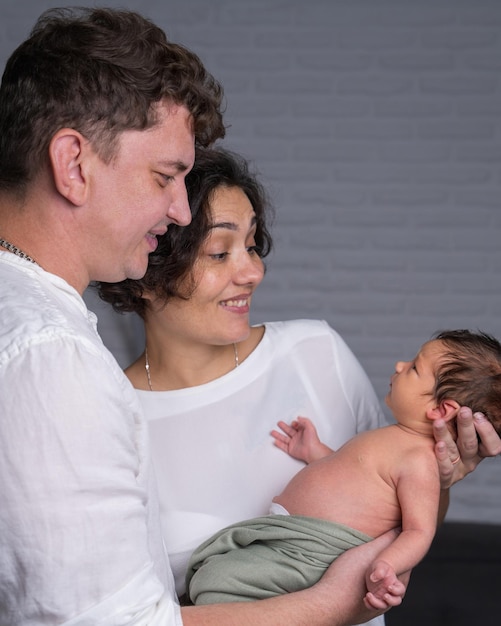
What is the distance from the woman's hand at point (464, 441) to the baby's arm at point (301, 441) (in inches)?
11.5

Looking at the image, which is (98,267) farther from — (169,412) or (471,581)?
(471,581)

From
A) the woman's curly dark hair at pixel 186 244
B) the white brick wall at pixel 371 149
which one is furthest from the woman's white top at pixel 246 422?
the white brick wall at pixel 371 149

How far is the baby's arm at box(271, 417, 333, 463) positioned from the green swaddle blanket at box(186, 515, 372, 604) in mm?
216

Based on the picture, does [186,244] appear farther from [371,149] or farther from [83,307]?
[371,149]

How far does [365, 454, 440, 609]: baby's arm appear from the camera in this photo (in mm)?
1520

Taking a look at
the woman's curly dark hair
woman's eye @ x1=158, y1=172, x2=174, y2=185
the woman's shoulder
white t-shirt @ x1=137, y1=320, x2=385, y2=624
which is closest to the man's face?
woman's eye @ x1=158, y1=172, x2=174, y2=185

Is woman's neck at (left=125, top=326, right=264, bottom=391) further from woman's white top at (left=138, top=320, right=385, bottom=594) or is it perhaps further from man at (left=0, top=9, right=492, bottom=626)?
man at (left=0, top=9, right=492, bottom=626)

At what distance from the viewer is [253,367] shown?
7.02ft

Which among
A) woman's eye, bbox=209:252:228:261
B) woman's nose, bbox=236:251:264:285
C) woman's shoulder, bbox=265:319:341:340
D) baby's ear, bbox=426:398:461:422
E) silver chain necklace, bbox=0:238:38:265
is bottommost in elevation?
baby's ear, bbox=426:398:461:422

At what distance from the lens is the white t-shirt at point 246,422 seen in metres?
1.96

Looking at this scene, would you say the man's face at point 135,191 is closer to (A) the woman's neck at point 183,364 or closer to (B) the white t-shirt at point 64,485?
(B) the white t-shirt at point 64,485

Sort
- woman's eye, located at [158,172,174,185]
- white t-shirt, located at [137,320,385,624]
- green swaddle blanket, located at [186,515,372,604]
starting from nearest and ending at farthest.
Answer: woman's eye, located at [158,172,174,185], green swaddle blanket, located at [186,515,372,604], white t-shirt, located at [137,320,385,624]

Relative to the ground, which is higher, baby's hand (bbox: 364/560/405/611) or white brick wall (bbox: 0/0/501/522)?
white brick wall (bbox: 0/0/501/522)

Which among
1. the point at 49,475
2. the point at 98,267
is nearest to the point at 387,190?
the point at 98,267
